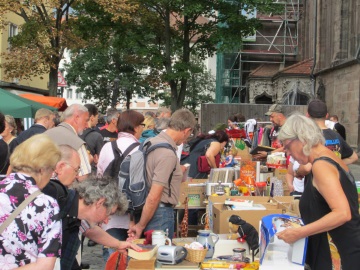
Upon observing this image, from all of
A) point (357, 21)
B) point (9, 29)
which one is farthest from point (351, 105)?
point (9, 29)

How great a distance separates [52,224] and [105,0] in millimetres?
21618

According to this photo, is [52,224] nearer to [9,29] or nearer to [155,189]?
[155,189]

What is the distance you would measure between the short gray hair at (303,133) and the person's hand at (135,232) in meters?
1.87

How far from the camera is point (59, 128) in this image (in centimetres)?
611

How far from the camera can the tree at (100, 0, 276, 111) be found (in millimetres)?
27094

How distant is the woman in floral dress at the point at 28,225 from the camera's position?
296 cm


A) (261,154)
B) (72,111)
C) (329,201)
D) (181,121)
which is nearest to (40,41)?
(261,154)

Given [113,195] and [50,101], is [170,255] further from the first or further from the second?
[50,101]

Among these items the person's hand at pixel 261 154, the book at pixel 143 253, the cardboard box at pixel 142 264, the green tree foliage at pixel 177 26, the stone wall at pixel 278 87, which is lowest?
the cardboard box at pixel 142 264

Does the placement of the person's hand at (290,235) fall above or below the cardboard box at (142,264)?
above

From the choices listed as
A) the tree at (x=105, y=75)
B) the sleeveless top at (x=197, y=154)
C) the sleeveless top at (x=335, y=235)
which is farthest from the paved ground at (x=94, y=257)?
the tree at (x=105, y=75)

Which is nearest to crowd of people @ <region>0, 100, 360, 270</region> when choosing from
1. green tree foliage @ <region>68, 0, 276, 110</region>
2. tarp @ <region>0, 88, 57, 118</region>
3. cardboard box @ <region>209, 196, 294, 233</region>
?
cardboard box @ <region>209, 196, 294, 233</region>

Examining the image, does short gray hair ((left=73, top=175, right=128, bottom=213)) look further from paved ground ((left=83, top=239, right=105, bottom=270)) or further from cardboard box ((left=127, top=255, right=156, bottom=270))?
paved ground ((left=83, top=239, right=105, bottom=270))

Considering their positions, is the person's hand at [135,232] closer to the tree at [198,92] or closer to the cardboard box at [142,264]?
the cardboard box at [142,264]
